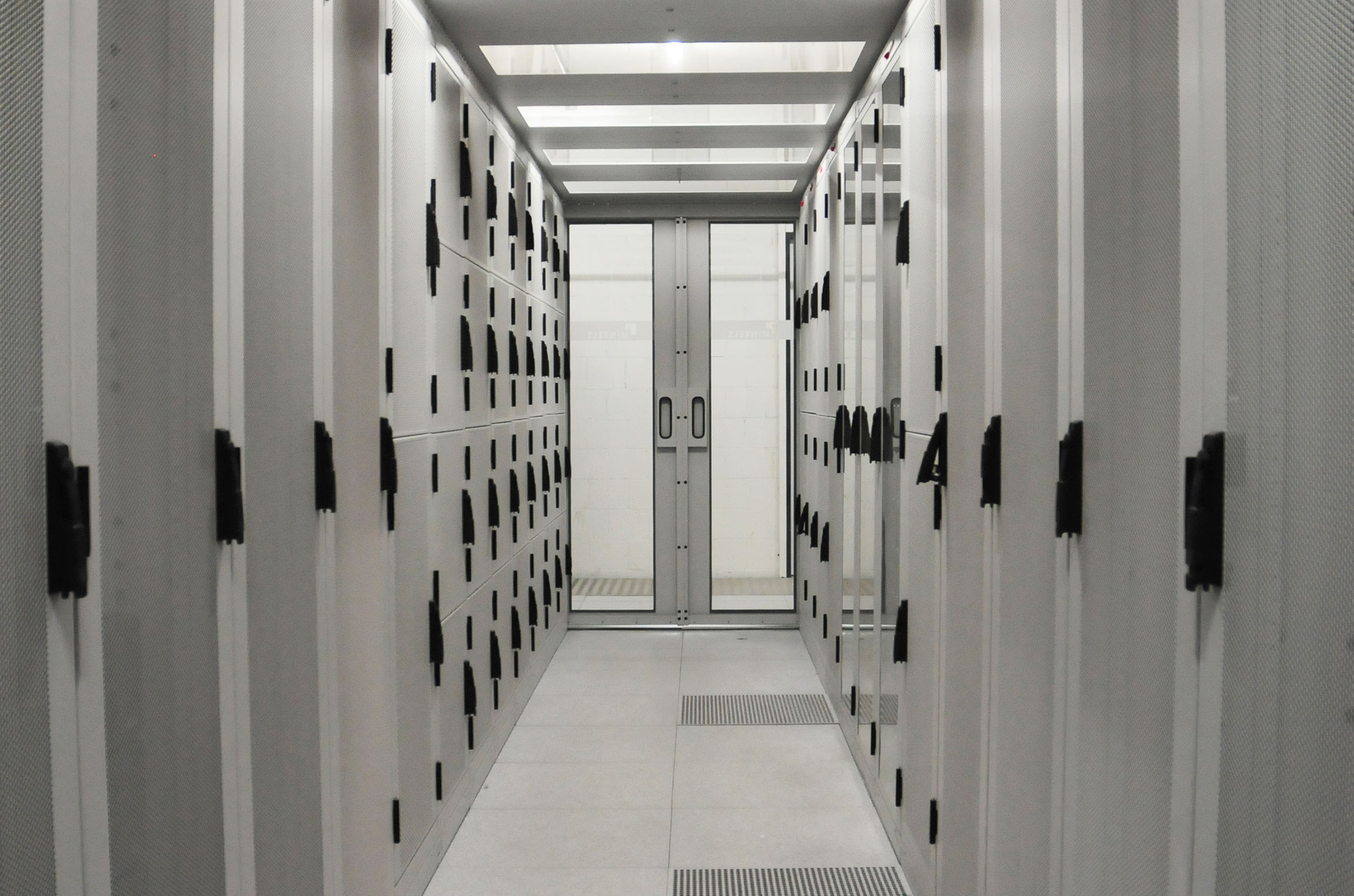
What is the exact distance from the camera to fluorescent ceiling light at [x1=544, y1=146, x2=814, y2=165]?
4.70 m

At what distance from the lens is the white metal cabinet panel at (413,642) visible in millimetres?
2484

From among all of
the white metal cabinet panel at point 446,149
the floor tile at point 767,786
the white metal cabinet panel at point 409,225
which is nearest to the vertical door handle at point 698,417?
the floor tile at point 767,786

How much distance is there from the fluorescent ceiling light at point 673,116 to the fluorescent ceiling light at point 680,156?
0.56 metres

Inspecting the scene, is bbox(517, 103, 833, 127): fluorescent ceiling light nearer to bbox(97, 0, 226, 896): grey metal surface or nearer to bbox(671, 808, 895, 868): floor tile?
bbox(97, 0, 226, 896): grey metal surface

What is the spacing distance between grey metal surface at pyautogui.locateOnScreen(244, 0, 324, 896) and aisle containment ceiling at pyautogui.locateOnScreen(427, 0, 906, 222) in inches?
47.7

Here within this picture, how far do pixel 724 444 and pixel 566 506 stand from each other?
3.71 feet

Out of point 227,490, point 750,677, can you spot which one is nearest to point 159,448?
point 227,490

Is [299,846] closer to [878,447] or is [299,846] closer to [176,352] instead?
[176,352]

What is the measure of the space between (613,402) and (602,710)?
2247 millimetres

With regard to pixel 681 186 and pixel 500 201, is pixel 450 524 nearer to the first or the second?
pixel 500 201

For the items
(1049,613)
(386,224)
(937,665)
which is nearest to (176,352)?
(386,224)

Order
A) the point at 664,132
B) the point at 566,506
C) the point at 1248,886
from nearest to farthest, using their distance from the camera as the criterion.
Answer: the point at 1248,886
the point at 664,132
the point at 566,506

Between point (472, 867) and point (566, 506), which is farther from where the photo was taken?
point (566, 506)

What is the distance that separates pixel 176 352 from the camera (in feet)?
4.63
